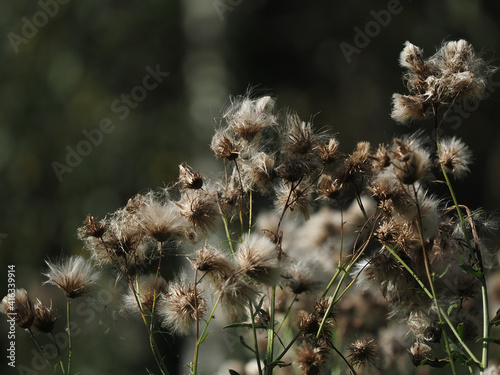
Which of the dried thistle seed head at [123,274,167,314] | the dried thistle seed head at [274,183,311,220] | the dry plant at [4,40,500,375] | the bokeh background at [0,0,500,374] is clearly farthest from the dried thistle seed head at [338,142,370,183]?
the bokeh background at [0,0,500,374]

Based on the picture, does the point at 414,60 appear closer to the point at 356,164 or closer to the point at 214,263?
the point at 356,164

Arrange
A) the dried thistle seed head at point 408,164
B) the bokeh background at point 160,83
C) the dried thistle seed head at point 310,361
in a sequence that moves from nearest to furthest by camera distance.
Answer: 1. the dried thistle seed head at point 408,164
2. the dried thistle seed head at point 310,361
3. the bokeh background at point 160,83

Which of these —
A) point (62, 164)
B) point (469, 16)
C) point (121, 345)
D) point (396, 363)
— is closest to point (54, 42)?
point (62, 164)

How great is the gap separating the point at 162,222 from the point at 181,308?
6.7 inches

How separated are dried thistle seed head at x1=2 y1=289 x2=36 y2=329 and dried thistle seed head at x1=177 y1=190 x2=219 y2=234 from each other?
14.1 inches

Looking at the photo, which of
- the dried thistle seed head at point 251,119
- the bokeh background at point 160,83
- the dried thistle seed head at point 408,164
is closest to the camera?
the dried thistle seed head at point 408,164

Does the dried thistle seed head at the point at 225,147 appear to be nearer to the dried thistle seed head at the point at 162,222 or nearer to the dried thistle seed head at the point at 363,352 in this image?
the dried thistle seed head at the point at 162,222

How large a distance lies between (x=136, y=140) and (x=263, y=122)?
4516 millimetres

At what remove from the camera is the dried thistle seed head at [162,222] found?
1388mm

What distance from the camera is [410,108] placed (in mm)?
1426

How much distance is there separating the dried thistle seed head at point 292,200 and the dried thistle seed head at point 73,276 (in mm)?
421

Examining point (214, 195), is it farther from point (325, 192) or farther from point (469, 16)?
point (469, 16)

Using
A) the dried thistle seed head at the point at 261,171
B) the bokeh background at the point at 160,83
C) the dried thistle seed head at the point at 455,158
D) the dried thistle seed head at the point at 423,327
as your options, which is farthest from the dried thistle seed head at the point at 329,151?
the bokeh background at the point at 160,83

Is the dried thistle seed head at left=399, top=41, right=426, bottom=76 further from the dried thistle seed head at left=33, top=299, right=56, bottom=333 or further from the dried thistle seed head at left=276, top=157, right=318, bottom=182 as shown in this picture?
the dried thistle seed head at left=33, top=299, right=56, bottom=333
